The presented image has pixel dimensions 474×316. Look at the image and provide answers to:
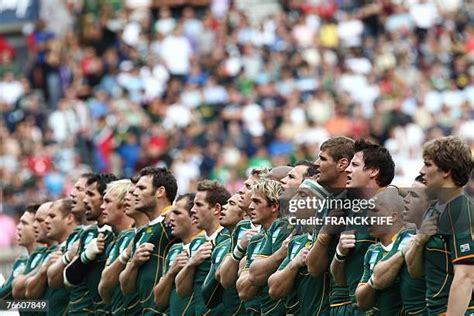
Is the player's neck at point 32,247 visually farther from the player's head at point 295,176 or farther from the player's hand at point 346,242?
the player's hand at point 346,242

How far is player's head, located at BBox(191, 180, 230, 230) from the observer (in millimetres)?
12906

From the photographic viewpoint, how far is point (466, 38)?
27.6 meters

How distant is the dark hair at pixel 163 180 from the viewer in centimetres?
1371

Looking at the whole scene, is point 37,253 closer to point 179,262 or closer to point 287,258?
point 179,262

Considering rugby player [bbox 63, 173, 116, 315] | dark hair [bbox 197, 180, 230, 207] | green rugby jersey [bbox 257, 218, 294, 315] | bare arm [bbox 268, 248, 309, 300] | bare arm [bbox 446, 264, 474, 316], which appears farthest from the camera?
rugby player [bbox 63, 173, 116, 315]

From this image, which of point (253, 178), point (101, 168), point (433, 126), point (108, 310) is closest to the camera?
point (253, 178)

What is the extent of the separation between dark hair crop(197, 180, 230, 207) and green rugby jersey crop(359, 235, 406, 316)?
9.18ft

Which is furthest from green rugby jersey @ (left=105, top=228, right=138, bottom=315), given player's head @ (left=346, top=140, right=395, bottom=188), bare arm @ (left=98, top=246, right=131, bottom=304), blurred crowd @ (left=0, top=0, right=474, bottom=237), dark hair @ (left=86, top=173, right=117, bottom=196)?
blurred crowd @ (left=0, top=0, right=474, bottom=237)

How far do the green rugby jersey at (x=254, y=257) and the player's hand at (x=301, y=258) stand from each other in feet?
2.47

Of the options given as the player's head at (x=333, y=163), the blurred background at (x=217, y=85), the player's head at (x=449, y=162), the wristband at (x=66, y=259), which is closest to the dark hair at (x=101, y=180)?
the wristband at (x=66, y=259)

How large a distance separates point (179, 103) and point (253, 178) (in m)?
14.9

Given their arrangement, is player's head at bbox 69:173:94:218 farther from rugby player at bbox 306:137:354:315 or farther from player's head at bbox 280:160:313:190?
rugby player at bbox 306:137:354:315

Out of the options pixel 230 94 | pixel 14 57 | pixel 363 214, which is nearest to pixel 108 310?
pixel 363 214

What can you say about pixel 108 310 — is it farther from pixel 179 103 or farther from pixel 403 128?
pixel 179 103
